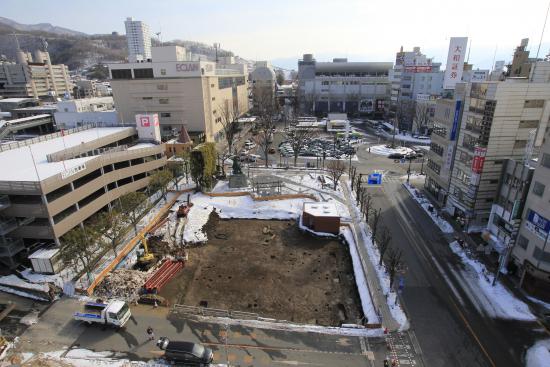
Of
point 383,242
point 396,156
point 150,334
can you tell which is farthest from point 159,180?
point 396,156

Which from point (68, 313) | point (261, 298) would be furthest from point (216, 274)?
point (68, 313)

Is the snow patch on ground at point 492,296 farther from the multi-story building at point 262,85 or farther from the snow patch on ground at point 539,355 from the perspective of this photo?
the multi-story building at point 262,85

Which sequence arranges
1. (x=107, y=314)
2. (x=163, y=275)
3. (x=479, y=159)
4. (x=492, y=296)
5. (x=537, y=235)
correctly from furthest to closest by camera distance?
(x=479, y=159), (x=163, y=275), (x=492, y=296), (x=537, y=235), (x=107, y=314)

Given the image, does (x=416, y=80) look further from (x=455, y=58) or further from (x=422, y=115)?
(x=455, y=58)

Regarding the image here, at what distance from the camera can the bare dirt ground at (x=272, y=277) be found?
26.0 meters

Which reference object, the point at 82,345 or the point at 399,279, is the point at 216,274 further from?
the point at 399,279

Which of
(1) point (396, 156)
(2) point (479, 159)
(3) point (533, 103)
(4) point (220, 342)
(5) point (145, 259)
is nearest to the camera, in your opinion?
(4) point (220, 342)

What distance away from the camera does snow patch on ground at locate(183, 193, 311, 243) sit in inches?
1606

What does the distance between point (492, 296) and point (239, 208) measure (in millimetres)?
29491

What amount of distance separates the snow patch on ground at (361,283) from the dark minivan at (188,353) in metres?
12.3

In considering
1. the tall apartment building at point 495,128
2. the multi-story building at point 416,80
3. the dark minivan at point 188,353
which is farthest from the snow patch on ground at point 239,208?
the multi-story building at point 416,80

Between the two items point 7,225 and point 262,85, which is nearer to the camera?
point 7,225

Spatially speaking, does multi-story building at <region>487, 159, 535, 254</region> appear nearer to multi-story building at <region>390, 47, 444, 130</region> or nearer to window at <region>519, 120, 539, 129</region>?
window at <region>519, 120, 539, 129</region>

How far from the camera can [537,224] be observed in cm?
2645
